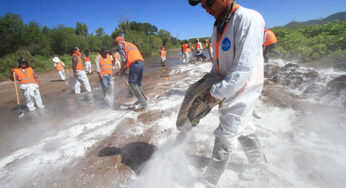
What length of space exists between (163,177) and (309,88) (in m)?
4.62

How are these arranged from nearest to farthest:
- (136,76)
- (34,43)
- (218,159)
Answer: (218,159)
(136,76)
(34,43)

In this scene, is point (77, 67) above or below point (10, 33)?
below

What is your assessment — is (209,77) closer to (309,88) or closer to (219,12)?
(219,12)

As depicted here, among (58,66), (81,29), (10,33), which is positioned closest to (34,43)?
(10,33)

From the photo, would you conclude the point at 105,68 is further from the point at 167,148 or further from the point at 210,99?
the point at 210,99

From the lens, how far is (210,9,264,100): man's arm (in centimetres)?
113

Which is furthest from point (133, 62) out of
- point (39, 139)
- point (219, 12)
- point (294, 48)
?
point (294, 48)

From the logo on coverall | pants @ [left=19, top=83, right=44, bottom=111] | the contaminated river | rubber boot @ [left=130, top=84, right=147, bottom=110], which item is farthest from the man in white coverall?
pants @ [left=19, top=83, right=44, bottom=111]

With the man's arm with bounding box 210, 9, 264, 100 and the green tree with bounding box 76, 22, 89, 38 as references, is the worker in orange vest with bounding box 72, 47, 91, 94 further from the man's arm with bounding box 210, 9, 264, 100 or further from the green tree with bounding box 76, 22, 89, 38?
the green tree with bounding box 76, 22, 89, 38

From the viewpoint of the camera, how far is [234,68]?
120 centimetres

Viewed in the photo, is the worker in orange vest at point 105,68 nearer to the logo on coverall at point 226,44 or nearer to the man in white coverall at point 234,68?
the man in white coverall at point 234,68

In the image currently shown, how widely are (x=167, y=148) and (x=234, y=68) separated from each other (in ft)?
6.13

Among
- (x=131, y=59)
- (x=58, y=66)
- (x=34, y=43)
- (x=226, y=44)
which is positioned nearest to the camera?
(x=226, y=44)

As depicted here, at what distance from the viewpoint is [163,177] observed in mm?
2018
